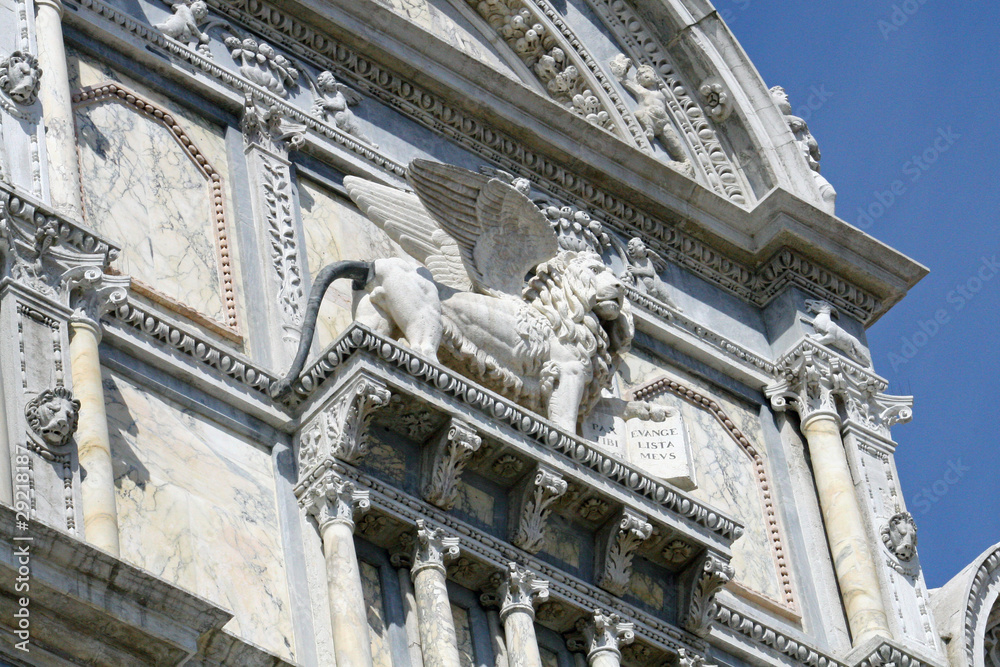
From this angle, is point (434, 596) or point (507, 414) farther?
point (507, 414)

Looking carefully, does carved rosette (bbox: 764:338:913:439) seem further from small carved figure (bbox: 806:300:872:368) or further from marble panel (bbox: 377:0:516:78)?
marble panel (bbox: 377:0:516:78)

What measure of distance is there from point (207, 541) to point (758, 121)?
7.17 metres

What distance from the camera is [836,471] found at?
15.4 m

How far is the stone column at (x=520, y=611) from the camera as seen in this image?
468 inches

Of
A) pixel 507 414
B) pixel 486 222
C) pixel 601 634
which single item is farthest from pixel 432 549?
pixel 486 222

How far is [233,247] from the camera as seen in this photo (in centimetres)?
1327

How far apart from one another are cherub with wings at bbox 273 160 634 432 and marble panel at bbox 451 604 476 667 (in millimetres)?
1443

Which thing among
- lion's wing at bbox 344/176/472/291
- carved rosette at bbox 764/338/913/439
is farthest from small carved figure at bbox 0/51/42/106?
carved rosette at bbox 764/338/913/439

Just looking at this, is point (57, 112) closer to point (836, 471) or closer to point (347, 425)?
point (347, 425)

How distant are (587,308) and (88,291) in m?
3.53

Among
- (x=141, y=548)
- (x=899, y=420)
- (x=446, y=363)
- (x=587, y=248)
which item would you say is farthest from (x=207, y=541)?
(x=899, y=420)

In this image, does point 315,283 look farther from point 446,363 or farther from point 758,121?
point 758,121

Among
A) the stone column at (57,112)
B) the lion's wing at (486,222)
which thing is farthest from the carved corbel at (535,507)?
the stone column at (57,112)

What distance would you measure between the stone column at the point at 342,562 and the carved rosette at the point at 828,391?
15.7 ft
